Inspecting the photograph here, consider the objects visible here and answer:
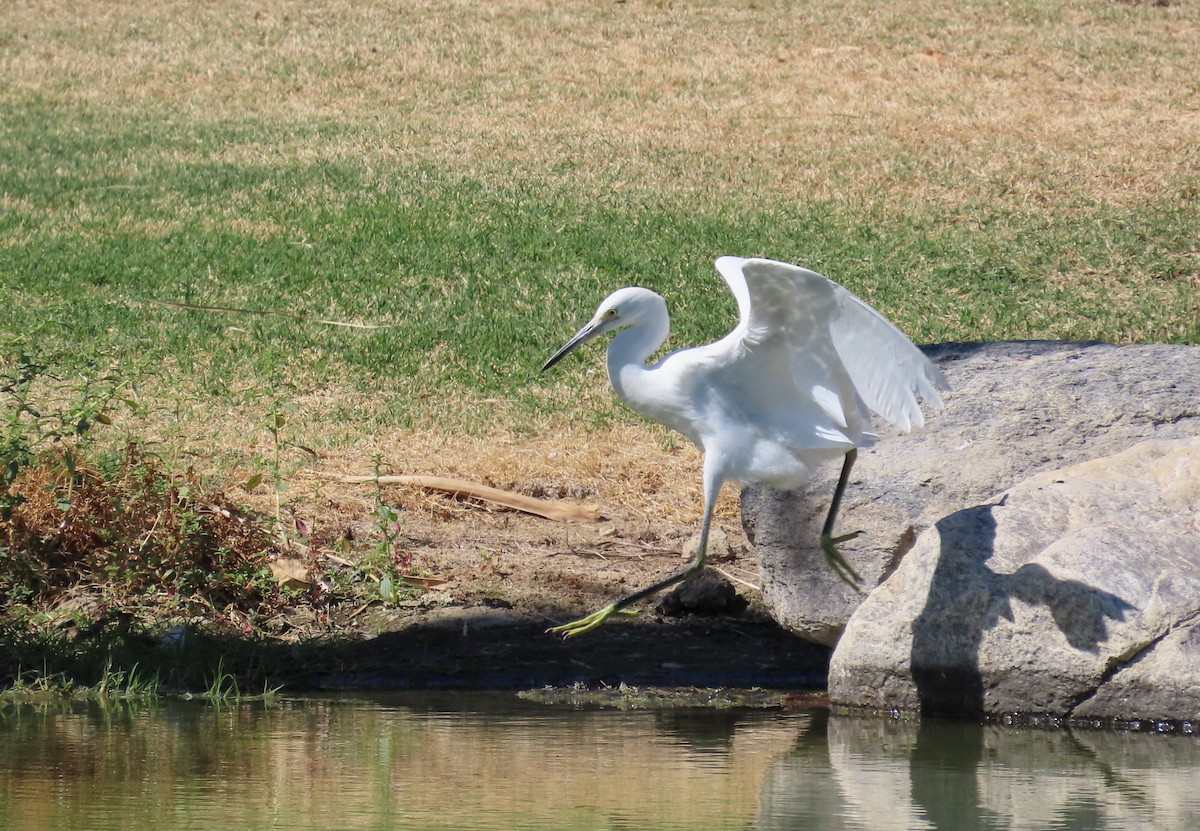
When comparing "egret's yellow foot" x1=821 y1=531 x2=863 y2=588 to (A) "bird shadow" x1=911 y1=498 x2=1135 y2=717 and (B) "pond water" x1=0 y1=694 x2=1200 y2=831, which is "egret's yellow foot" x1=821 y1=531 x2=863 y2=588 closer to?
(A) "bird shadow" x1=911 y1=498 x2=1135 y2=717

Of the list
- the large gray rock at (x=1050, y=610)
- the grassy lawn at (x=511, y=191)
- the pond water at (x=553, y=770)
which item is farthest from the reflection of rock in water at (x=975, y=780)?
the grassy lawn at (x=511, y=191)

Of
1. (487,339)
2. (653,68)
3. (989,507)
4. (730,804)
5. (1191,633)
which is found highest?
(653,68)

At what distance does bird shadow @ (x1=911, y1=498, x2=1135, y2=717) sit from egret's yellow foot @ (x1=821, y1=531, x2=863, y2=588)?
1.16ft

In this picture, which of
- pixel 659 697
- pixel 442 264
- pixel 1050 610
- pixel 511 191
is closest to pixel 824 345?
pixel 1050 610

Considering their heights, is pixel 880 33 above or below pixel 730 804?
above

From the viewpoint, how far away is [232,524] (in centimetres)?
671

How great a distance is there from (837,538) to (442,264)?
6.42 meters

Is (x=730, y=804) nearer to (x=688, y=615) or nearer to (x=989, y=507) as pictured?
(x=989, y=507)

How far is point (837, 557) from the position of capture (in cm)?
575

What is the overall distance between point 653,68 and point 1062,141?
4606 mm

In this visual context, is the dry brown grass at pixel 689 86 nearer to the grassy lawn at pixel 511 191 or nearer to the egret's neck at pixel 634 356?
the grassy lawn at pixel 511 191

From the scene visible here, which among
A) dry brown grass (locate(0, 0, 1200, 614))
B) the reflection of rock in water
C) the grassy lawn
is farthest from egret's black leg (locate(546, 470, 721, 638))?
dry brown grass (locate(0, 0, 1200, 614))

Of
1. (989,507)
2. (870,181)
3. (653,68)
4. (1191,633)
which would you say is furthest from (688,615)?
(653,68)

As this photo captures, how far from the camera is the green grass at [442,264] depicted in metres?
10.2
